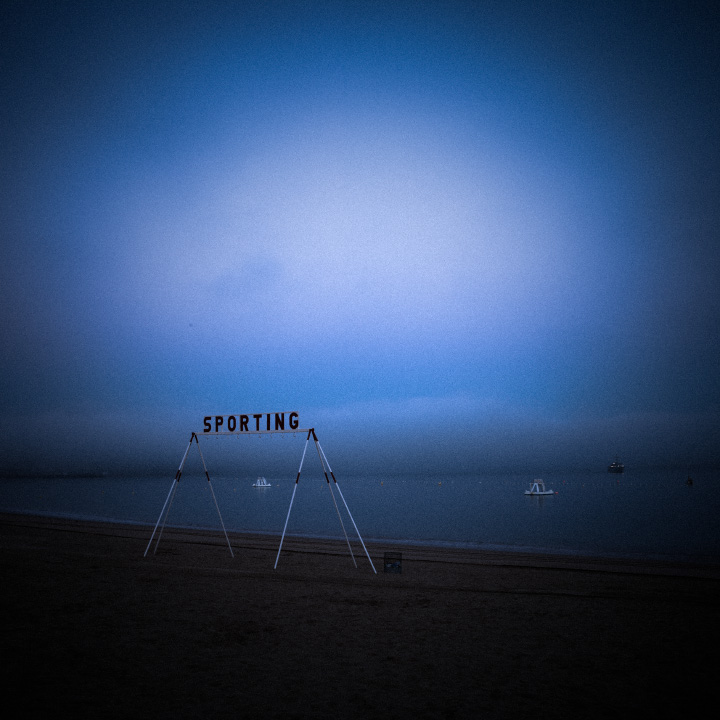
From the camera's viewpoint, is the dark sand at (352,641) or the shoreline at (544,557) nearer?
the dark sand at (352,641)

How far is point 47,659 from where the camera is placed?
6152mm

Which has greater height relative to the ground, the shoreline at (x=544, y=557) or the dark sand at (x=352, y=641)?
the shoreline at (x=544, y=557)

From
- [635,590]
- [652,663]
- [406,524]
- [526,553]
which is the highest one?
[406,524]

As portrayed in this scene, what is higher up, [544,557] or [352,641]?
[544,557]

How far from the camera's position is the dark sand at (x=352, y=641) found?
5246mm

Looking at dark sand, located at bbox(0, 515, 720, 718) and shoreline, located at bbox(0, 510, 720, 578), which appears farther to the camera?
shoreline, located at bbox(0, 510, 720, 578)

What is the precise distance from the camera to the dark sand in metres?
5.25

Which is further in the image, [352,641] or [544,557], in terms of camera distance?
[544,557]

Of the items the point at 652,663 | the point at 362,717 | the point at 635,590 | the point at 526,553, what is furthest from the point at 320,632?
the point at 526,553

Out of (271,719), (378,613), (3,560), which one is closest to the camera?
(271,719)

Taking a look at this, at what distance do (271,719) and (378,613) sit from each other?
13.7ft

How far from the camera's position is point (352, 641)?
7.22 meters

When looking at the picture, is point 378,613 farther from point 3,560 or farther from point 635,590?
point 3,560

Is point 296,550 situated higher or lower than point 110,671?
higher
